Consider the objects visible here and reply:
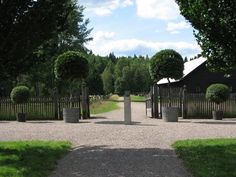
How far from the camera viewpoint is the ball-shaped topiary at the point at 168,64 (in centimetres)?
2898

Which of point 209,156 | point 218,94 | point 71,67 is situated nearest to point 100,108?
point 71,67

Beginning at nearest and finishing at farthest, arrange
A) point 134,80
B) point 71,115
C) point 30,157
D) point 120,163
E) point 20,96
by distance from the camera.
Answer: point 120,163
point 30,157
point 71,115
point 20,96
point 134,80

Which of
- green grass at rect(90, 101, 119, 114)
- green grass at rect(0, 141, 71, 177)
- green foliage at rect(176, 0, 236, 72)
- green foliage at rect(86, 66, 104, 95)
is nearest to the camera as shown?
green grass at rect(0, 141, 71, 177)

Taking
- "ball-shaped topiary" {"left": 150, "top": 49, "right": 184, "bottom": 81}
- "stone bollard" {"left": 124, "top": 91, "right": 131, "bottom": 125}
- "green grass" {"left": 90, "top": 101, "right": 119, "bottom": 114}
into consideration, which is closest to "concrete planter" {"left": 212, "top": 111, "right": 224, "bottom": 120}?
"ball-shaped topiary" {"left": 150, "top": 49, "right": 184, "bottom": 81}

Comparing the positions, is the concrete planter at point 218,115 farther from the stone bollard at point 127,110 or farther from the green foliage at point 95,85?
the green foliage at point 95,85

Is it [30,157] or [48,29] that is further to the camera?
[48,29]

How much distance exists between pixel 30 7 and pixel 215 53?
209 inches

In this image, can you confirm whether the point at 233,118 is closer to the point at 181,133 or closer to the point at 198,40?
the point at 181,133

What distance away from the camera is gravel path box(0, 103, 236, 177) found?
10797mm

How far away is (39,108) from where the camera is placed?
28.8 metres

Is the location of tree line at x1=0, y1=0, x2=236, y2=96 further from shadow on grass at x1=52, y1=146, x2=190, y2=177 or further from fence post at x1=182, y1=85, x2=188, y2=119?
fence post at x1=182, y1=85, x2=188, y2=119

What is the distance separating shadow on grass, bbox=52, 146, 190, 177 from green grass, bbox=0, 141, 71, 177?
0.30m

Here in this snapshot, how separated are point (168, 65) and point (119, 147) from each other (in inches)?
577

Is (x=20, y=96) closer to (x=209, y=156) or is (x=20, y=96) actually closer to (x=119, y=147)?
(x=119, y=147)
